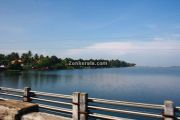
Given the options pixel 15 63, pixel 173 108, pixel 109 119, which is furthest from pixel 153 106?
pixel 15 63

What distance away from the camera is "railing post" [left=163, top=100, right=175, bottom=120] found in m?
6.59

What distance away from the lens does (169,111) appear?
6629mm

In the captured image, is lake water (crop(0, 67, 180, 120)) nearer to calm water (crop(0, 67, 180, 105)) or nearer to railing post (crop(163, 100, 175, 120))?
calm water (crop(0, 67, 180, 105))

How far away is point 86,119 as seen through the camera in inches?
322

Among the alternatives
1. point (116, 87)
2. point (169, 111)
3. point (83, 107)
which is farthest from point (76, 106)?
point (116, 87)

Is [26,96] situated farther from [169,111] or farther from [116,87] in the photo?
[116,87]

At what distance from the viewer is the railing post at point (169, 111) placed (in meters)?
6.59

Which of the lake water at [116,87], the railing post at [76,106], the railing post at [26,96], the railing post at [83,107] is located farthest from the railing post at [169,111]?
the lake water at [116,87]

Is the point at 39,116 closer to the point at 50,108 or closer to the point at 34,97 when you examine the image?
the point at 50,108

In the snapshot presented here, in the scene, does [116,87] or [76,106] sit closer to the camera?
[76,106]

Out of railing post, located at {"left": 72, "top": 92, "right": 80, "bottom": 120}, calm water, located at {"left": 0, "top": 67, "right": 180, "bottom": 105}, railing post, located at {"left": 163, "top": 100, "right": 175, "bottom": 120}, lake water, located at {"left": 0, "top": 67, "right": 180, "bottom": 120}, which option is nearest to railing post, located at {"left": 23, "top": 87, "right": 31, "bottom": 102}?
railing post, located at {"left": 72, "top": 92, "right": 80, "bottom": 120}

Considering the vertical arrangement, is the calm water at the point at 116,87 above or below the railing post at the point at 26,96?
below

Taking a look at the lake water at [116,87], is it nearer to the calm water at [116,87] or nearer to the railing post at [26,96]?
the calm water at [116,87]

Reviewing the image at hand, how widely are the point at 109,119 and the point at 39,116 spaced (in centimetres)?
241
